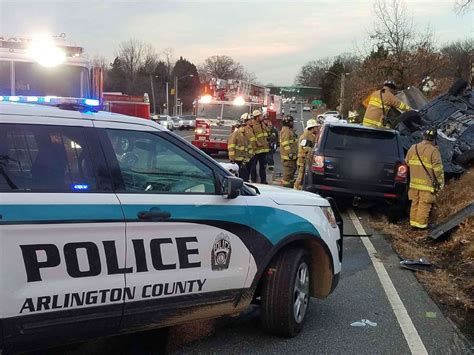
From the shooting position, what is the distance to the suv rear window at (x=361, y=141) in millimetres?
9938

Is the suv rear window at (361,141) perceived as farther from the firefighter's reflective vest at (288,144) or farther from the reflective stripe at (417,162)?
the firefighter's reflective vest at (288,144)

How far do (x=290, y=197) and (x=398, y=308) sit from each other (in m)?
1.74

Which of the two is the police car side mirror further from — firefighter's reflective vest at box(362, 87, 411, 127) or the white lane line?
firefighter's reflective vest at box(362, 87, 411, 127)

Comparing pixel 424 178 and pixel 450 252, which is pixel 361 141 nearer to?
pixel 424 178

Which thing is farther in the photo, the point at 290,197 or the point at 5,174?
the point at 290,197

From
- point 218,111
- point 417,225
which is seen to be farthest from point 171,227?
point 218,111

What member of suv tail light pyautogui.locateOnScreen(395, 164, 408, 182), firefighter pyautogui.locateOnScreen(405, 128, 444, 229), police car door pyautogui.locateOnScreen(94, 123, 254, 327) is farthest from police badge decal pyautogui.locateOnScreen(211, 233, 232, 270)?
suv tail light pyautogui.locateOnScreen(395, 164, 408, 182)

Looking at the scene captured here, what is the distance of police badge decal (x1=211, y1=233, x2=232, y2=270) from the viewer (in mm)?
3914

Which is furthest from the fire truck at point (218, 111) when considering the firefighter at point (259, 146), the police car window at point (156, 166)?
the police car window at point (156, 166)

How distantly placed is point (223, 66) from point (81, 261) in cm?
12204

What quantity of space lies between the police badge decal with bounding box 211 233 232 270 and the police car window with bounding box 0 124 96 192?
1.00 m

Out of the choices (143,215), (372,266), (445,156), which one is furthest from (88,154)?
(445,156)

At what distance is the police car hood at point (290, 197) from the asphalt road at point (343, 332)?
1.10 meters

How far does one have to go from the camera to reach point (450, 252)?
7531 millimetres
